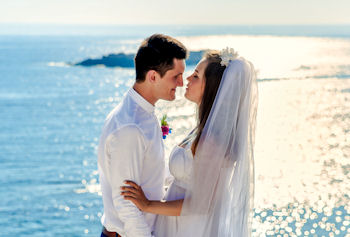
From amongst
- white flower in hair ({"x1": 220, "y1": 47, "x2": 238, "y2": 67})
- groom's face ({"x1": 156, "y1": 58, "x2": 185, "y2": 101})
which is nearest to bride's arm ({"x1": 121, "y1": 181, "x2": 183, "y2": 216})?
groom's face ({"x1": 156, "y1": 58, "x2": 185, "y2": 101})

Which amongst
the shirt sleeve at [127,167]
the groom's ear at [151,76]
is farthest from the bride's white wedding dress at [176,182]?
the groom's ear at [151,76]

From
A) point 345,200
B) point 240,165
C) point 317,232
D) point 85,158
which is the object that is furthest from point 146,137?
point 85,158

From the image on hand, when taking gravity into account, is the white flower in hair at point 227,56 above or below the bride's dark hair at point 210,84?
above

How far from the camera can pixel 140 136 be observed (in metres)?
2.63

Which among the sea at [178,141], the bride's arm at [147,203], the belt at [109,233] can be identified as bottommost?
the sea at [178,141]

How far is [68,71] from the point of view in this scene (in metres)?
60.3

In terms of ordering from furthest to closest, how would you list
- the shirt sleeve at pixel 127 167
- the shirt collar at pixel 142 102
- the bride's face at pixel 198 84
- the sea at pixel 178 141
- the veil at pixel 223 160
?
1. the sea at pixel 178 141
2. the bride's face at pixel 198 84
3. the veil at pixel 223 160
4. the shirt collar at pixel 142 102
5. the shirt sleeve at pixel 127 167

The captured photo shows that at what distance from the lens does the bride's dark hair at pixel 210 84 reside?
9.59 ft

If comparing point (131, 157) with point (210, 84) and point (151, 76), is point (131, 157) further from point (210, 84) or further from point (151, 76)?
point (210, 84)

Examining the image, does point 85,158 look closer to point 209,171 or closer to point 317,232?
point 317,232

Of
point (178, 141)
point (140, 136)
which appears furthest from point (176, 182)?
point (178, 141)

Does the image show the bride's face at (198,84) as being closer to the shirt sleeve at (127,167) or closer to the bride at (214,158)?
the bride at (214,158)

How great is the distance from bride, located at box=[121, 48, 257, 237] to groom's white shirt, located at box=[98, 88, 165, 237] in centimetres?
12

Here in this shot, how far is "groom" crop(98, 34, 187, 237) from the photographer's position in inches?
103
